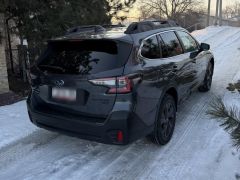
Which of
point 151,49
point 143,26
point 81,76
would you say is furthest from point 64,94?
point 143,26

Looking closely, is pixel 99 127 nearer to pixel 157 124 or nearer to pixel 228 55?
pixel 157 124

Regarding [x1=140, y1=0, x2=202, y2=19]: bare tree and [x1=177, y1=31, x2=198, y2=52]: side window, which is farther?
[x1=140, y1=0, x2=202, y2=19]: bare tree

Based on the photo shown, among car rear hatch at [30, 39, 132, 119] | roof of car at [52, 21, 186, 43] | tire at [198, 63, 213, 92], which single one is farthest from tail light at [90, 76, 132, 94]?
tire at [198, 63, 213, 92]

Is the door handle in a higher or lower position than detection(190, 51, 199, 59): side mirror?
lower

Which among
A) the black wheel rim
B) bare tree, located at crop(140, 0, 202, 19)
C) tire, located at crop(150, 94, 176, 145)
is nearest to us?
tire, located at crop(150, 94, 176, 145)

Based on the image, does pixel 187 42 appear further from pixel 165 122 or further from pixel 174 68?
pixel 165 122

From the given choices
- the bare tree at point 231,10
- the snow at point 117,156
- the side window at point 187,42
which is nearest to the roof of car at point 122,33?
the side window at point 187,42

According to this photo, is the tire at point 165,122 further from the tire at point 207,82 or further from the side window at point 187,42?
the tire at point 207,82

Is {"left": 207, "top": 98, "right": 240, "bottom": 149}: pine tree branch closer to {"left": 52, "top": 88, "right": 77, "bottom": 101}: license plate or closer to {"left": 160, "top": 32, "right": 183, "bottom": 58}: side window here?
{"left": 52, "top": 88, "right": 77, "bottom": 101}: license plate

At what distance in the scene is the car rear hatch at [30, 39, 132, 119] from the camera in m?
4.10

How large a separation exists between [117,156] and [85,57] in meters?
1.38

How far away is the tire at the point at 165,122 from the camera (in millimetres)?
4763

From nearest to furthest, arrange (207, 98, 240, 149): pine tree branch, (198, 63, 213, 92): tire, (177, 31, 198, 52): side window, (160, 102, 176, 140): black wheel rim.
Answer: (207, 98, 240, 149): pine tree branch
(160, 102, 176, 140): black wheel rim
(177, 31, 198, 52): side window
(198, 63, 213, 92): tire

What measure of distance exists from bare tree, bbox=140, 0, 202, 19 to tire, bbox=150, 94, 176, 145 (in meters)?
49.5
